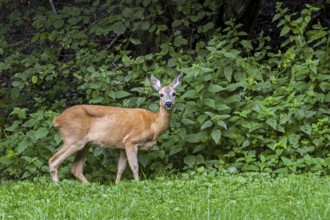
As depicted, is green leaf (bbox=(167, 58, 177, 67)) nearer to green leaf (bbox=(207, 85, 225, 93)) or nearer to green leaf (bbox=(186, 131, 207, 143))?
green leaf (bbox=(207, 85, 225, 93))

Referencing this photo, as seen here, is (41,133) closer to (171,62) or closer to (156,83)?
(156,83)

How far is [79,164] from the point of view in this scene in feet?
32.4

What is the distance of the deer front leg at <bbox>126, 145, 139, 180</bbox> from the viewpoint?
951cm

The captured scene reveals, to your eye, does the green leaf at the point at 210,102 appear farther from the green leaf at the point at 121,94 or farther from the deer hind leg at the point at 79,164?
the deer hind leg at the point at 79,164

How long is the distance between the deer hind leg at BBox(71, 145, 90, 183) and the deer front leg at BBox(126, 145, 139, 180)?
0.57 metres

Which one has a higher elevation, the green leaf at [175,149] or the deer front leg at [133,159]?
the deer front leg at [133,159]

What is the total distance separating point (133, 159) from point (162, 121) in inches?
21.6

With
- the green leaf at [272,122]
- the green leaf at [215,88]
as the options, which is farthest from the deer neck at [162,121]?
the green leaf at [272,122]

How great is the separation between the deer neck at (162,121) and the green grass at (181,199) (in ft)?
3.96

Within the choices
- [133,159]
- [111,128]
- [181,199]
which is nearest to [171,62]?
[111,128]

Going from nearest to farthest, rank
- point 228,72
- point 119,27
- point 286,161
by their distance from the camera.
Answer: point 286,161, point 228,72, point 119,27

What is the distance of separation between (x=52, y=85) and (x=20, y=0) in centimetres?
373

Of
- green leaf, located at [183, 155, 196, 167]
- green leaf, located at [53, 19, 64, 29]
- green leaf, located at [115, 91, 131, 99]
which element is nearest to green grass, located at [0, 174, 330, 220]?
green leaf, located at [183, 155, 196, 167]

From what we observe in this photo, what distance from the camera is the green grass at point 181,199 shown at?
6141 millimetres
